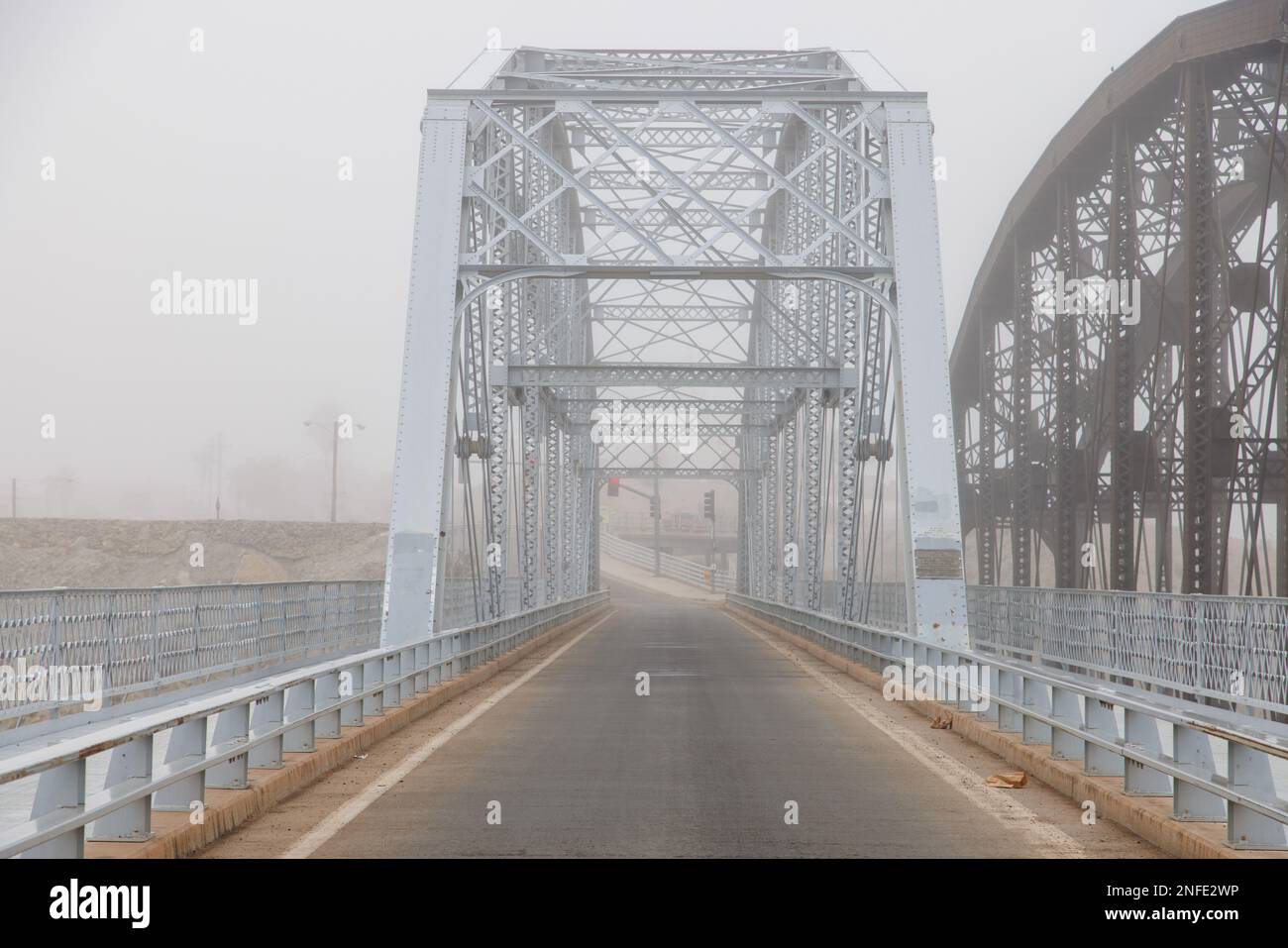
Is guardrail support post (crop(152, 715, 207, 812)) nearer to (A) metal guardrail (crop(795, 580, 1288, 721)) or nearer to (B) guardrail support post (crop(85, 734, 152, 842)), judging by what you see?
(B) guardrail support post (crop(85, 734, 152, 842))

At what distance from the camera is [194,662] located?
18.3 meters

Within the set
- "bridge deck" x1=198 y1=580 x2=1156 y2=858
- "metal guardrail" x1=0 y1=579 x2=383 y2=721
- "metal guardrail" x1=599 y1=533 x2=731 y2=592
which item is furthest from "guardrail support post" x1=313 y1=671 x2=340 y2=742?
"metal guardrail" x1=599 y1=533 x2=731 y2=592

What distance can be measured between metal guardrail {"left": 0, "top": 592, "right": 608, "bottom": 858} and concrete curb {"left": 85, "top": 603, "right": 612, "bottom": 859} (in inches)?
4.6

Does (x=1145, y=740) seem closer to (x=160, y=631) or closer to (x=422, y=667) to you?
(x=422, y=667)

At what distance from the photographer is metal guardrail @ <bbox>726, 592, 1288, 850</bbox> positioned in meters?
8.31

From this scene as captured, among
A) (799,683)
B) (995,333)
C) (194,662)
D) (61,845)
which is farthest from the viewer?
(995,333)

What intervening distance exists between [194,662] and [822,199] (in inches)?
873

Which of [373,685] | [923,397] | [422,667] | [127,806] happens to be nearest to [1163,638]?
[923,397]

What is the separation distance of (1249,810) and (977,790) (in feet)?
11.7

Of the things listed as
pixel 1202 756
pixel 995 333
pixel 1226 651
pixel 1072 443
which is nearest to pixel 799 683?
pixel 1226 651

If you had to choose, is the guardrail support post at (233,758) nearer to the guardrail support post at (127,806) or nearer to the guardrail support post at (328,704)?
the guardrail support post at (127,806)

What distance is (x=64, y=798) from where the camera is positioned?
7383mm

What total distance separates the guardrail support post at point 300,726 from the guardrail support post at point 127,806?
368cm
